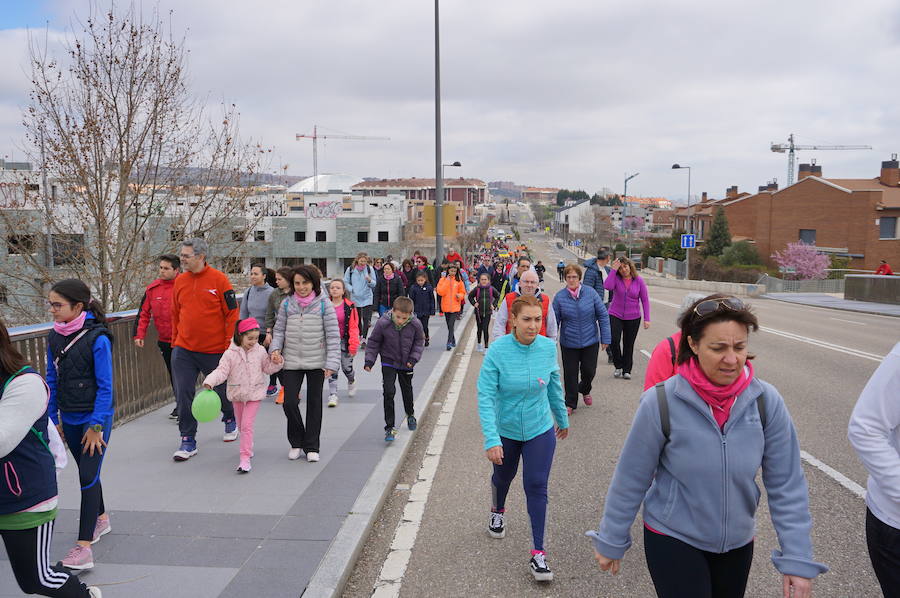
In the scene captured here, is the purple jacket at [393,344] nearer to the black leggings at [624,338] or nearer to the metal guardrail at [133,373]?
the metal guardrail at [133,373]

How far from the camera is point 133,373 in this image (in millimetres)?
7715

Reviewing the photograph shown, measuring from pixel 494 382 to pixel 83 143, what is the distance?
8.58 m

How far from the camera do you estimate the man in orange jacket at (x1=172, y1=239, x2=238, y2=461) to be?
6.25m

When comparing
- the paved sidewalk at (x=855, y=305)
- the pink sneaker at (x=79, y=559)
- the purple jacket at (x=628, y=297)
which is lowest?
the paved sidewalk at (x=855, y=305)

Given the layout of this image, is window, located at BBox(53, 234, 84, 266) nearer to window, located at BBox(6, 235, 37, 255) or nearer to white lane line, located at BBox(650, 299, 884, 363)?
window, located at BBox(6, 235, 37, 255)

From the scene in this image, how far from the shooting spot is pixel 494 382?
4227mm

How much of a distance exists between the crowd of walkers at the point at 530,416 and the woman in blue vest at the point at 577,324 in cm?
2

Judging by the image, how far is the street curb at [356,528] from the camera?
3826 millimetres

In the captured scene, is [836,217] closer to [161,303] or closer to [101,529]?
[161,303]

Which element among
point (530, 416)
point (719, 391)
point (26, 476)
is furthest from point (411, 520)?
point (719, 391)

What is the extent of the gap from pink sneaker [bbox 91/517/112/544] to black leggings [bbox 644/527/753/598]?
144 inches

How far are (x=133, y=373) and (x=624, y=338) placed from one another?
271 inches

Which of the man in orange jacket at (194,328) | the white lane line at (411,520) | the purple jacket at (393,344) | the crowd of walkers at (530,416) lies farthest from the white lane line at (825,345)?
the man in orange jacket at (194,328)

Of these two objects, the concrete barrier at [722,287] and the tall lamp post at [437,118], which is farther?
the concrete barrier at [722,287]
